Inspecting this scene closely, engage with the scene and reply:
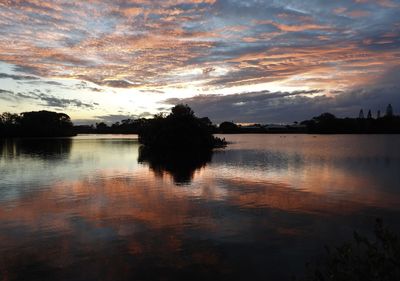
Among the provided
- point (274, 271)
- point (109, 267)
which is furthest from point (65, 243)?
point (274, 271)

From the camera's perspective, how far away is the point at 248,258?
1502cm

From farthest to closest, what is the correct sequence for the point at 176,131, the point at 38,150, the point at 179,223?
the point at 38,150 → the point at 176,131 → the point at 179,223

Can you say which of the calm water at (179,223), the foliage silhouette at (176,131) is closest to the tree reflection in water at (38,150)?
the foliage silhouette at (176,131)

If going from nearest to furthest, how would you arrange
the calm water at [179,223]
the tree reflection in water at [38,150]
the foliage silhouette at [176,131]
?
the calm water at [179,223] < the tree reflection in water at [38,150] < the foliage silhouette at [176,131]

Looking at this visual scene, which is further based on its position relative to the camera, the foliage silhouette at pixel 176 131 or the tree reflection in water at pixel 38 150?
the foliage silhouette at pixel 176 131

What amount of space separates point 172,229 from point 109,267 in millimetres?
5561

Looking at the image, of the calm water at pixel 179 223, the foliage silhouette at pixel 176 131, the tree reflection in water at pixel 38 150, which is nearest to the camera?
the calm water at pixel 179 223

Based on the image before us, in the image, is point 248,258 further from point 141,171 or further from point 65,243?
point 141,171

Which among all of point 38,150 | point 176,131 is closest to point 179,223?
point 176,131

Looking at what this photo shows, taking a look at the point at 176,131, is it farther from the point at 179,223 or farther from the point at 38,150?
the point at 179,223

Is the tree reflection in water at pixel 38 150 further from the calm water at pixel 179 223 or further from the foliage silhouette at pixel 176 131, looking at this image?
the calm water at pixel 179 223

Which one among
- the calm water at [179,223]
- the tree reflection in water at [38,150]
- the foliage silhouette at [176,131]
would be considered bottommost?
the calm water at [179,223]

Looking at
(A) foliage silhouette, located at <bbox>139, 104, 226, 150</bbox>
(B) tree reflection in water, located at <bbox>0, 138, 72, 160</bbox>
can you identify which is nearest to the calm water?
(B) tree reflection in water, located at <bbox>0, 138, 72, 160</bbox>

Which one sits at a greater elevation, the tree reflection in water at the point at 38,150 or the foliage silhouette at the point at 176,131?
the foliage silhouette at the point at 176,131
